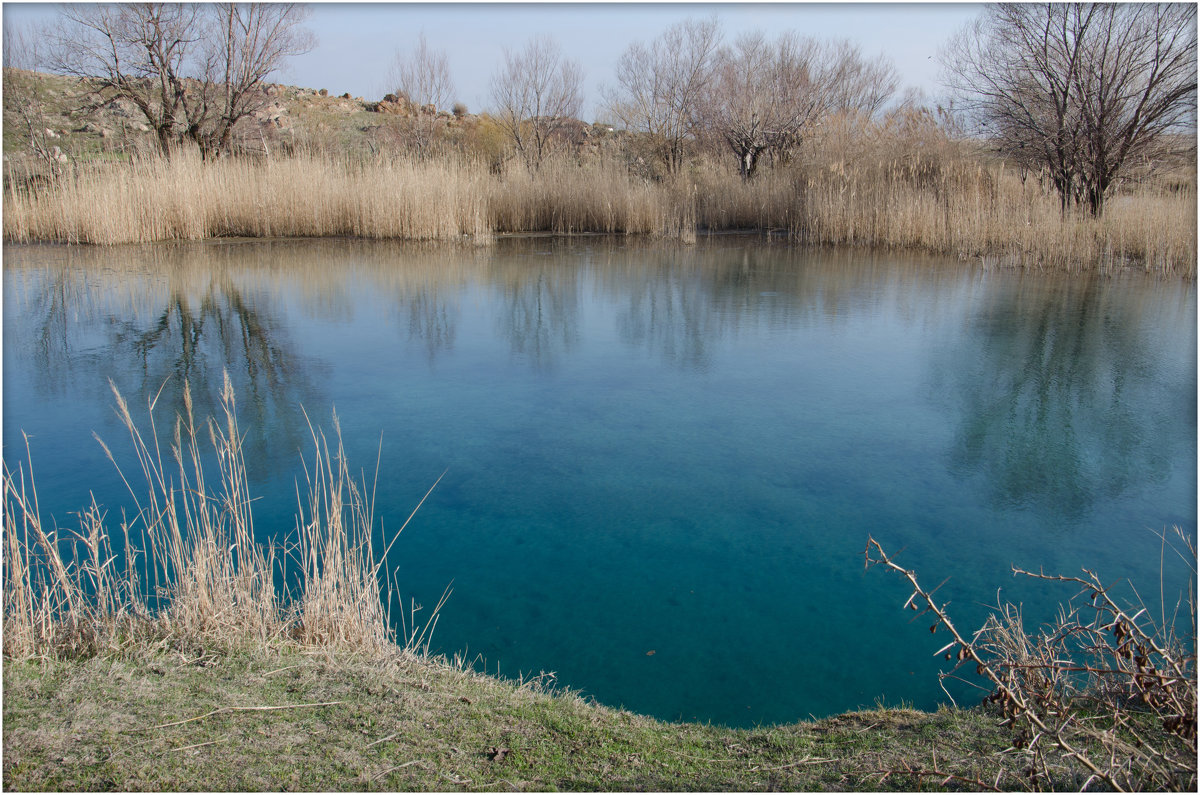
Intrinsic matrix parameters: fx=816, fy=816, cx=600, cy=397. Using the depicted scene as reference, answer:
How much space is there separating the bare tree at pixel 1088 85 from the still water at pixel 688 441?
4.29m

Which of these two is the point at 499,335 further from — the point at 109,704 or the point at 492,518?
the point at 109,704

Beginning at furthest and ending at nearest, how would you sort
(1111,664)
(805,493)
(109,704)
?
(805,493) < (1111,664) < (109,704)

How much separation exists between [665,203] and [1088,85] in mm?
6659

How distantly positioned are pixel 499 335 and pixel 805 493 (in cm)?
375

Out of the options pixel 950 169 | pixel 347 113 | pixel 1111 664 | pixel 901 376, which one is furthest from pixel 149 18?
pixel 347 113

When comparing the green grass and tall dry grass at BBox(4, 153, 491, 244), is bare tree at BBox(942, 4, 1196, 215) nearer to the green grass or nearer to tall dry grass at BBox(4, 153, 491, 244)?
tall dry grass at BBox(4, 153, 491, 244)

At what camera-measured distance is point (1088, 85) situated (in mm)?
12016

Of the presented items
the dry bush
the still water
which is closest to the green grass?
the dry bush

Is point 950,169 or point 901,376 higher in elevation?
point 950,169

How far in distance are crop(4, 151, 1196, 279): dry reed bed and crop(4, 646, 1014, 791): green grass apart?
9885 mm

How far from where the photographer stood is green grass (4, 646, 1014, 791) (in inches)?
71.2

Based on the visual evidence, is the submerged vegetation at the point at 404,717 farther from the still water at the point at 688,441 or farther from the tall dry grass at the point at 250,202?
the tall dry grass at the point at 250,202

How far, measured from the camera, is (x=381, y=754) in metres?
1.90

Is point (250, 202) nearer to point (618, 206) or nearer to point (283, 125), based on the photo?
point (618, 206)
